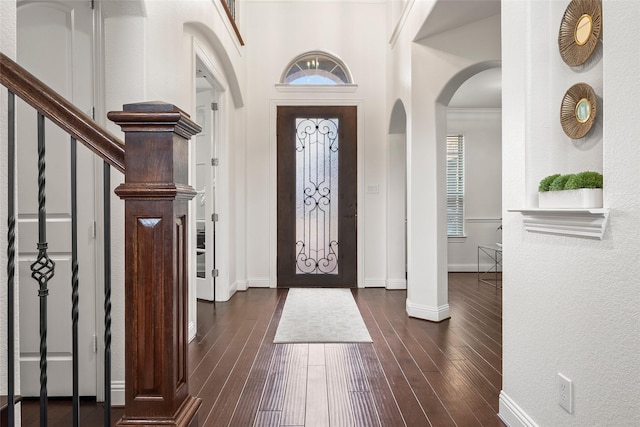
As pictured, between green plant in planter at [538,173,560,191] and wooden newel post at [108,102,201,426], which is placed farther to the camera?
green plant in planter at [538,173,560,191]

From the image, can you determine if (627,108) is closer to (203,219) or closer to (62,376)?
(62,376)

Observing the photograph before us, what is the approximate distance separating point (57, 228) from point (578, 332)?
8.05ft

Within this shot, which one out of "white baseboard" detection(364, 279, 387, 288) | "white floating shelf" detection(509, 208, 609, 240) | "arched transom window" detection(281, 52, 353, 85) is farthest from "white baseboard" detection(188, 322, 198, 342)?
"arched transom window" detection(281, 52, 353, 85)

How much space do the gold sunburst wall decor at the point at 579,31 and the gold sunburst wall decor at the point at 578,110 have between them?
4.5 inches

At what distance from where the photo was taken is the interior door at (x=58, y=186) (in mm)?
2408

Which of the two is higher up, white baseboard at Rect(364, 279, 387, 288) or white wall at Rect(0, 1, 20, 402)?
white wall at Rect(0, 1, 20, 402)

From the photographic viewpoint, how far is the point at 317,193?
593cm

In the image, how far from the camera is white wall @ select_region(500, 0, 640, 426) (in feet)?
4.44

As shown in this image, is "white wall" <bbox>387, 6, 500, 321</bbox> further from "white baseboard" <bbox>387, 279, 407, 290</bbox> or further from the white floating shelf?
the white floating shelf

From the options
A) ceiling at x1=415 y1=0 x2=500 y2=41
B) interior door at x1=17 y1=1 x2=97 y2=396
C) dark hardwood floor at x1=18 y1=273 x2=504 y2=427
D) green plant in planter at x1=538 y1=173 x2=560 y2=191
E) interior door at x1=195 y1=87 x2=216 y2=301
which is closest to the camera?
green plant in planter at x1=538 y1=173 x2=560 y2=191

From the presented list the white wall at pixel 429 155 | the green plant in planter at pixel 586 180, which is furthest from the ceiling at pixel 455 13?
the green plant in planter at pixel 586 180

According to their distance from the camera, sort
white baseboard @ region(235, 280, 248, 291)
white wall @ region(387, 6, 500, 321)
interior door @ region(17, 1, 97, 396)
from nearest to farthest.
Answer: interior door @ region(17, 1, 97, 396)
white wall @ region(387, 6, 500, 321)
white baseboard @ region(235, 280, 248, 291)

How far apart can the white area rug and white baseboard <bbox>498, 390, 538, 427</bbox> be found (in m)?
1.41

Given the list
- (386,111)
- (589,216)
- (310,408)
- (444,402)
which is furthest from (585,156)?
(386,111)
